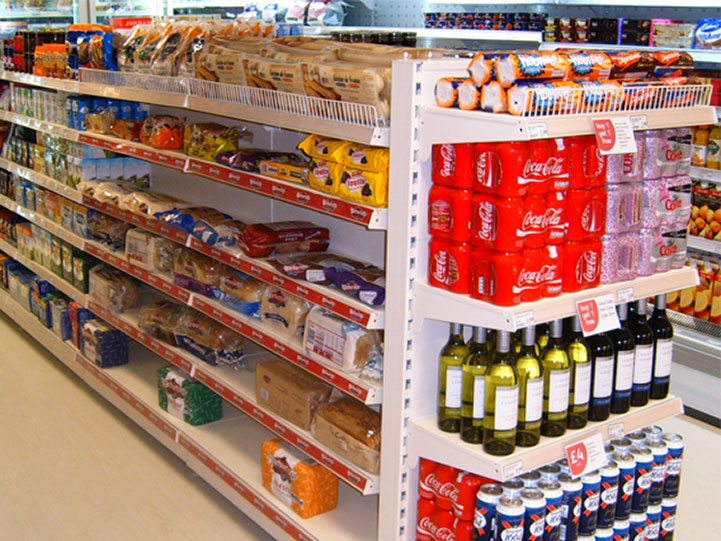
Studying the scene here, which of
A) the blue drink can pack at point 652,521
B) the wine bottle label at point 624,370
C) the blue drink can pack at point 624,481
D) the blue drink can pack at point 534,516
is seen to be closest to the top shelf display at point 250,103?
the wine bottle label at point 624,370

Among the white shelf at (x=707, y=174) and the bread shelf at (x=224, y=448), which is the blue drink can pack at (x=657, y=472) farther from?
the white shelf at (x=707, y=174)

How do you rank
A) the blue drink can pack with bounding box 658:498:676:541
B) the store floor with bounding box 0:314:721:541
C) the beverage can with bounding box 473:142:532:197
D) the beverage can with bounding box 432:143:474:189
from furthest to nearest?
1. the store floor with bounding box 0:314:721:541
2. the blue drink can pack with bounding box 658:498:676:541
3. the beverage can with bounding box 432:143:474:189
4. the beverage can with bounding box 473:142:532:197

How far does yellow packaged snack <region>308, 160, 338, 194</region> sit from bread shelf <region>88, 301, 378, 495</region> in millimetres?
882

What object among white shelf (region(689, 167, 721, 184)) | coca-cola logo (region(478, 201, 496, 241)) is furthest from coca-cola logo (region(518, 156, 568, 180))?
white shelf (region(689, 167, 721, 184))

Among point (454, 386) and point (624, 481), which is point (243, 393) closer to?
point (454, 386)

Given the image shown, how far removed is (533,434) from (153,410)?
220 cm

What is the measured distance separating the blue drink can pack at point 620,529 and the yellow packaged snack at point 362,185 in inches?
46.3

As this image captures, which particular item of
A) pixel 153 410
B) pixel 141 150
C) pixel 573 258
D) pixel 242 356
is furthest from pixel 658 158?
pixel 153 410

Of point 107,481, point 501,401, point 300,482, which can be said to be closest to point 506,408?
point 501,401

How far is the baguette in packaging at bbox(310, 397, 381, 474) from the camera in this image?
2605 mm

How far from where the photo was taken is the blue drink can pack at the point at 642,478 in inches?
96.3

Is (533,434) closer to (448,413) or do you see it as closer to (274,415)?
(448,413)

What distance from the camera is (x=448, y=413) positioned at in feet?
7.60

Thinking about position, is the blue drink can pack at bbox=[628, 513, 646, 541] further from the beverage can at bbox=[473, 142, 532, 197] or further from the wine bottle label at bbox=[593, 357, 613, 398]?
the beverage can at bbox=[473, 142, 532, 197]
